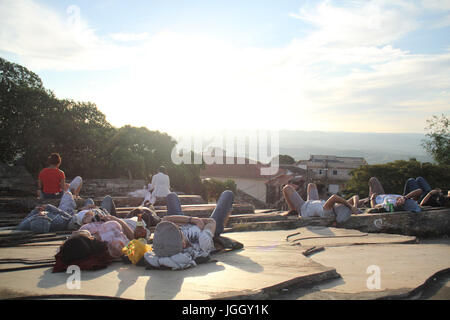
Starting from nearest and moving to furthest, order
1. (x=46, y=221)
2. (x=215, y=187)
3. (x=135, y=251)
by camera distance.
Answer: (x=135, y=251) < (x=46, y=221) < (x=215, y=187)

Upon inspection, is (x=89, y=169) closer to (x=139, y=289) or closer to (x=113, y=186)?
(x=113, y=186)

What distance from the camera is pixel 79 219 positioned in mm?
5711

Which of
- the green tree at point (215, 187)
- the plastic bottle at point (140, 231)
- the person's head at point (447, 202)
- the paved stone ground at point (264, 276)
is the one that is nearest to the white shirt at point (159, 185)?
the paved stone ground at point (264, 276)

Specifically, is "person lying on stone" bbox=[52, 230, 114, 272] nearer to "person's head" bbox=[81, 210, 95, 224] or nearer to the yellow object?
the yellow object

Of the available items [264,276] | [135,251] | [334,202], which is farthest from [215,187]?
[264,276]

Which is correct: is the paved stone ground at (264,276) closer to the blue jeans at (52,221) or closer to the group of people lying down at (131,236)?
the group of people lying down at (131,236)

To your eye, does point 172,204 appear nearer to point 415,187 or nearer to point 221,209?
point 221,209

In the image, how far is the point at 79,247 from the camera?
159 inches

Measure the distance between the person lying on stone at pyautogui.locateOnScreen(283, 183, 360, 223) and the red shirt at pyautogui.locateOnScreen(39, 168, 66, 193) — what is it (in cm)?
480

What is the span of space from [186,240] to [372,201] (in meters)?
5.31

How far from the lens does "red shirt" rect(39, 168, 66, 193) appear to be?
8258 mm

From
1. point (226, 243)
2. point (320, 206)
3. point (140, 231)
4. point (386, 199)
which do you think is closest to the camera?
point (140, 231)
